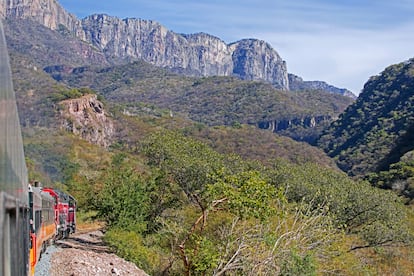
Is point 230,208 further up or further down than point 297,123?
further up

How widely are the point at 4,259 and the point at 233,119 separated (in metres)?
163

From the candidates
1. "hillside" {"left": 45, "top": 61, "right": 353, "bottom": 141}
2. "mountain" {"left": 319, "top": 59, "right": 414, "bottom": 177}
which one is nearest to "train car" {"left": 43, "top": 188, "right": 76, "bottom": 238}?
"mountain" {"left": 319, "top": 59, "right": 414, "bottom": 177}

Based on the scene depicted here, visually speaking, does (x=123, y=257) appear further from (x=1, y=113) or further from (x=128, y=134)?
(x=128, y=134)

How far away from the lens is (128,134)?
99.3 metres

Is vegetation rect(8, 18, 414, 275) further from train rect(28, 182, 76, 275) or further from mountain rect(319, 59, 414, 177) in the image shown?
mountain rect(319, 59, 414, 177)

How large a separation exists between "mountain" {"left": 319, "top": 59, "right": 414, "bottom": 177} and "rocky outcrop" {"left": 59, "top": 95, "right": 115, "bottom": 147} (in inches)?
1574

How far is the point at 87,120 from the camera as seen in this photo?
90750 millimetres

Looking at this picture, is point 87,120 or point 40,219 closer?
point 40,219

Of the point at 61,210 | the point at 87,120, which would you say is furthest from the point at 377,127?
the point at 61,210

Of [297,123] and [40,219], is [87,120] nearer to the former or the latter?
[40,219]

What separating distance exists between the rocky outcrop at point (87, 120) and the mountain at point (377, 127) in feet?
131

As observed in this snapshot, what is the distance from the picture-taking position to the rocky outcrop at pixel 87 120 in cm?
8506

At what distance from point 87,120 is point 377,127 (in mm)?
53843

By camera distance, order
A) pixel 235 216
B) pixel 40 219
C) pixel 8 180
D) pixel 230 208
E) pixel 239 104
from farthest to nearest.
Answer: pixel 239 104, pixel 235 216, pixel 230 208, pixel 40 219, pixel 8 180
